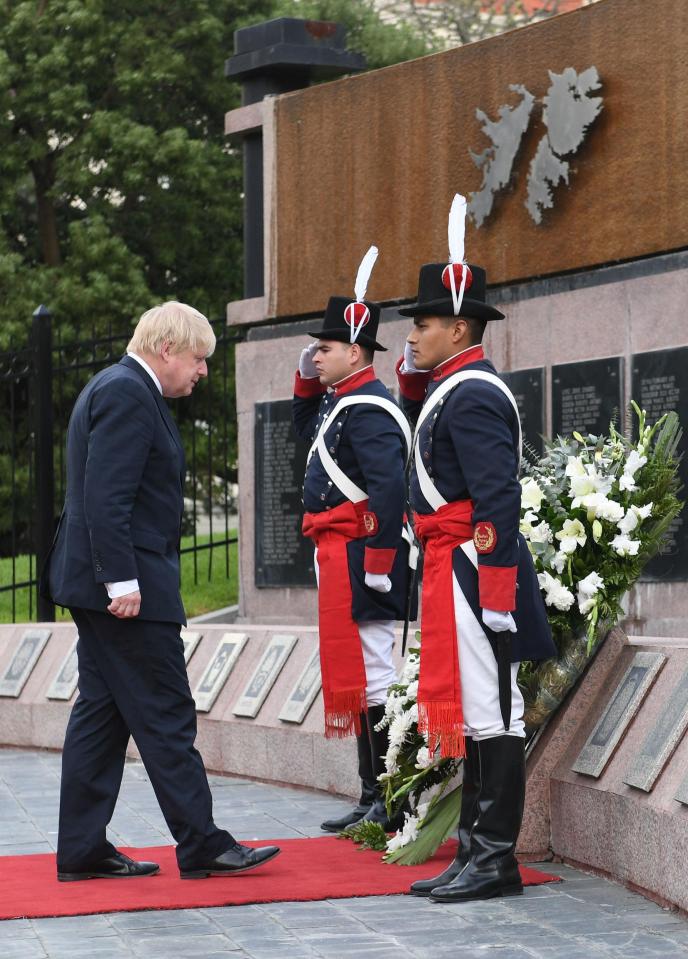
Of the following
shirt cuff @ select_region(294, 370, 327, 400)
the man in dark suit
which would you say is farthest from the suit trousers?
shirt cuff @ select_region(294, 370, 327, 400)

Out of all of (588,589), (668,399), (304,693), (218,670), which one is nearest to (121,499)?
(588,589)

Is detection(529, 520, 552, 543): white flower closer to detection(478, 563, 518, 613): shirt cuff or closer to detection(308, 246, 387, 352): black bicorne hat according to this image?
detection(478, 563, 518, 613): shirt cuff

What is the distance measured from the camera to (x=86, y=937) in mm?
4695

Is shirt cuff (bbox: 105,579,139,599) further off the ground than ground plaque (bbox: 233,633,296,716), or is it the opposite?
shirt cuff (bbox: 105,579,139,599)

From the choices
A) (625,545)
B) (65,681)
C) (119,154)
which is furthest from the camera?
(119,154)

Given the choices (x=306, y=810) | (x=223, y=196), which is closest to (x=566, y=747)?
(x=306, y=810)

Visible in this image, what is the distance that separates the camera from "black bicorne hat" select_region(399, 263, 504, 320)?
535cm

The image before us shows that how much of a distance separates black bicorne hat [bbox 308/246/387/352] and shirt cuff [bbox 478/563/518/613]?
159cm

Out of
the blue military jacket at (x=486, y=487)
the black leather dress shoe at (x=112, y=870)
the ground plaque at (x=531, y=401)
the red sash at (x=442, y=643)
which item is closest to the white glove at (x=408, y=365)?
the blue military jacket at (x=486, y=487)

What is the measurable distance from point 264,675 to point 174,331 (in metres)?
3.08

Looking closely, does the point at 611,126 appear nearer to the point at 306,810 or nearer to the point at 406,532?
the point at 406,532

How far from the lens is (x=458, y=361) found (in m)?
5.37

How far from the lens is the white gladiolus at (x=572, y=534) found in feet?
18.5

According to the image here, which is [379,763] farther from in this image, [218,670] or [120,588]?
[218,670]
